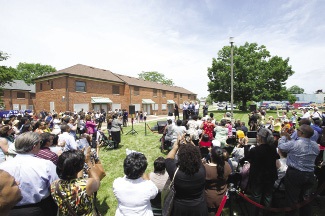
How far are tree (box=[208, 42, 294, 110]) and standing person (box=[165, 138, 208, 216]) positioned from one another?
3424 centimetres

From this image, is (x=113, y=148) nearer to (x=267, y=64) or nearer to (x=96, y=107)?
(x=96, y=107)

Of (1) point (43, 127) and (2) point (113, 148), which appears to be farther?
(2) point (113, 148)

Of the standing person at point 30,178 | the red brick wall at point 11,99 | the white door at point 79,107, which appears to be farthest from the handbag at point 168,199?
the red brick wall at point 11,99

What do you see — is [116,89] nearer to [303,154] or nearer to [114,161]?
[114,161]

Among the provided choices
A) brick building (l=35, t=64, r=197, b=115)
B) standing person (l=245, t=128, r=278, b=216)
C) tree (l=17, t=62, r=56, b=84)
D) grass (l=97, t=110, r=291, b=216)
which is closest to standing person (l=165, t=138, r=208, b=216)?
standing person (l=245, t=128, r=278, b=216)

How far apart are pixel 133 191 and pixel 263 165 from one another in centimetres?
253

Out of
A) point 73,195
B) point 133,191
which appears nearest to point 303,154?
point 133,191

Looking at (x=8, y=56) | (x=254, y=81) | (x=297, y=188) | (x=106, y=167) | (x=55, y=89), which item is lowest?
(x=106, y=167)

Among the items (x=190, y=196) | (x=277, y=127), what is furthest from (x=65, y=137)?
(x=277, y=127)

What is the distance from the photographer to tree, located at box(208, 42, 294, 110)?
33.8m

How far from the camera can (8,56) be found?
25.4 meters

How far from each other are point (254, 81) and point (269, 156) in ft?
113

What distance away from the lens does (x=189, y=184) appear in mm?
2520

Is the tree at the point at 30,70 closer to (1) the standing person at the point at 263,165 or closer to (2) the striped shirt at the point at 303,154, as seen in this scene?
(1) the standing person at the point at 263,165
